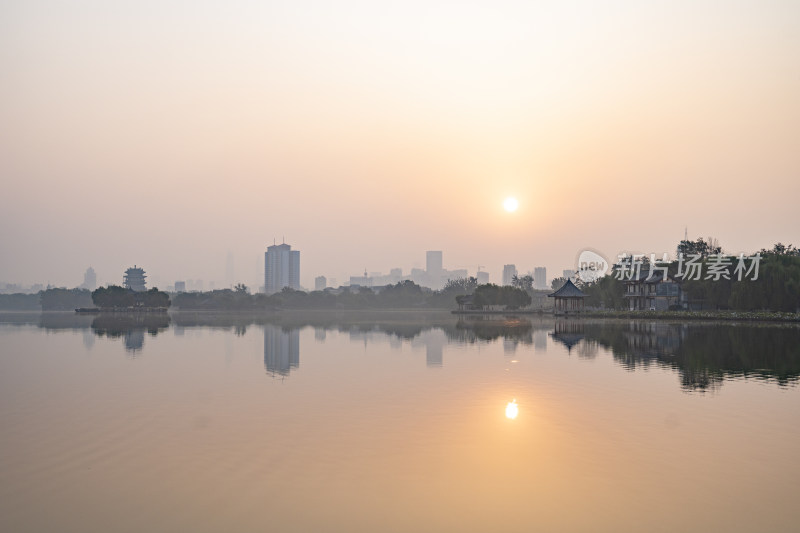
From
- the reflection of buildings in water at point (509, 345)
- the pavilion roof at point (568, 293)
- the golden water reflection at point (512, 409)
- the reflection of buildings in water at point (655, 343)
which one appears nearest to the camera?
the golden water reflection at point (512, 409)

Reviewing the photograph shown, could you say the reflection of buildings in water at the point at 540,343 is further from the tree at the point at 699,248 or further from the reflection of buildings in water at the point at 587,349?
the tree at the point at 699,248

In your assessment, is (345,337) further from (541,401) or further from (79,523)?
(79,523)

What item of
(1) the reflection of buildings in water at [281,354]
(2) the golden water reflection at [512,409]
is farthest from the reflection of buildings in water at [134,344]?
(2) the golden water reflection at [512,409]

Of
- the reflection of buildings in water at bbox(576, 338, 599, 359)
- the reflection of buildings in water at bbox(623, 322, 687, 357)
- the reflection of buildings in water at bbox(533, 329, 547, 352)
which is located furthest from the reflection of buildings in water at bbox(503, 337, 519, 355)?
the reflection of buildings in water at bbox(623, 322, 687, 357)

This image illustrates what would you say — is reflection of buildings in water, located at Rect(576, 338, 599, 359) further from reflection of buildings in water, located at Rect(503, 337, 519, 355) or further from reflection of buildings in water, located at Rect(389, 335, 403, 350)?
reflection of buildings in water, located at Rect(389, 335, 403, 350)

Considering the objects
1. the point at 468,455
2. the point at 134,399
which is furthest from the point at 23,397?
the point at 468,455

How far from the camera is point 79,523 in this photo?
9367 millimetres

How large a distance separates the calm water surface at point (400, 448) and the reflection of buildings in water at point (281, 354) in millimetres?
821

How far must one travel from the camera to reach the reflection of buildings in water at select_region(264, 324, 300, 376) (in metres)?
28.4

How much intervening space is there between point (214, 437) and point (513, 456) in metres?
6.49

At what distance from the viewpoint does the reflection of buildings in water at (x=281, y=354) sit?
2842 centimetres

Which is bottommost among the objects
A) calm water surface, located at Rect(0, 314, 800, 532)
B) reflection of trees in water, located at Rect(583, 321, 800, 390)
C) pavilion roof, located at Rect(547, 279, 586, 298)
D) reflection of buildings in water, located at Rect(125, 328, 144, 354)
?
calm water surface, located at Rect(0, 314, 800, 532)

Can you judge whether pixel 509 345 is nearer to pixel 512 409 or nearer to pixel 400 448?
pixel 512 409

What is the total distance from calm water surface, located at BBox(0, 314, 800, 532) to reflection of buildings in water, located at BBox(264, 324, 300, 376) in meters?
0.82
